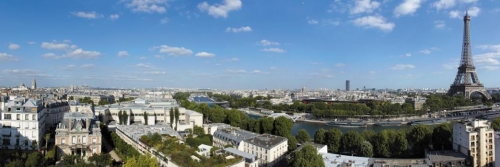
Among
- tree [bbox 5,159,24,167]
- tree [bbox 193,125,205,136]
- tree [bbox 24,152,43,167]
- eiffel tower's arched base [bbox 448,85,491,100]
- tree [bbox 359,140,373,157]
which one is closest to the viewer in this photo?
tree [bbox 5,159,24,167]

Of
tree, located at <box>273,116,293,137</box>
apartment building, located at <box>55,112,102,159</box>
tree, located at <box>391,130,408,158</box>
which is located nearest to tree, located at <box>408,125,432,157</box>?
tree, located at <box>391,130,408,158</box>

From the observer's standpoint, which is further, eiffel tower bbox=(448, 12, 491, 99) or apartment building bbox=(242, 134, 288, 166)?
eiffel tower bbox=(448, 12, 491, 99)

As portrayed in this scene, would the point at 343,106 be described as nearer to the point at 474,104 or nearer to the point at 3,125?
the point at 474,104

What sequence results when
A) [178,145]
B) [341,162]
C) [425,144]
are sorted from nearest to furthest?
[178,145]
[341,162]
[425,144]

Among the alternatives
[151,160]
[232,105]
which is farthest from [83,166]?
[232,105]

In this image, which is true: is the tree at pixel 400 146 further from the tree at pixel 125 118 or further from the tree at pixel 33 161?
the tree at pixel 125 118

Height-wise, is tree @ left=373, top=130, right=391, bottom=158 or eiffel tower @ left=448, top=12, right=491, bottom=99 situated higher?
eiffel tower @ left=448, top=12, right=491, bottom=99

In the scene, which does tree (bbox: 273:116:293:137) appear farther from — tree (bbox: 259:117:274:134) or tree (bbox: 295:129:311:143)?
tree (bbox: 295:129:311:143)
